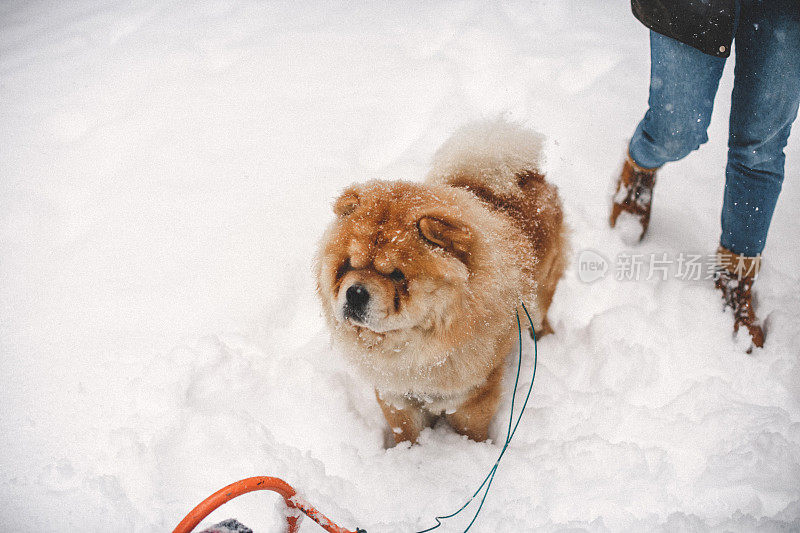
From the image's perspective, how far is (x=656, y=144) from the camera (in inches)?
79.7

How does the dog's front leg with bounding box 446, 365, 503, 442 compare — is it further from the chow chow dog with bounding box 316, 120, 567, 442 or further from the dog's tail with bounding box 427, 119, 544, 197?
the dog's tail with bounding box 427, 119, 544, 197

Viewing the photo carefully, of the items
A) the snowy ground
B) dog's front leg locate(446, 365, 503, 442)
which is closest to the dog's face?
dog's front leg locate(446, 365, 503, 442)

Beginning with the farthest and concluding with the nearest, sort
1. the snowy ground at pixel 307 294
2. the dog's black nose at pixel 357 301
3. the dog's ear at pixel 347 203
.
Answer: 1. the snowy ground at pixel 307 294
2. the dog's ear at pixel 347 203
3. the dog's black nose at pixel 357 301

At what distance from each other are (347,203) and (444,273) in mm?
381

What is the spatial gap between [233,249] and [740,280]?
2.55 m

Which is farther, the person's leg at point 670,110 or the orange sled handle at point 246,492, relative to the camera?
the person's leg at point 670,110

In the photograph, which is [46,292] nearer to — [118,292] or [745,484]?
[118,292]

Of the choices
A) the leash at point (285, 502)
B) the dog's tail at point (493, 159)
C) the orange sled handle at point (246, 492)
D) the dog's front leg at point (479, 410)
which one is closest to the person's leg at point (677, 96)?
the dog's tail at point (493, 159)

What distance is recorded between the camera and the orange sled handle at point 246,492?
0.94m

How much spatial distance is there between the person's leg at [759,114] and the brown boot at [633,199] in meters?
0.40

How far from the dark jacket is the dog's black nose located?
147 cm

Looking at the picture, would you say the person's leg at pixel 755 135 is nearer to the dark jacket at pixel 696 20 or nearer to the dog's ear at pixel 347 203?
the dark jacket at pixel 696 20

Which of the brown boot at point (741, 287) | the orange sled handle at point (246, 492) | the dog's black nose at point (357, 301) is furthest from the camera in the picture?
the brown boot at point (741, 287)

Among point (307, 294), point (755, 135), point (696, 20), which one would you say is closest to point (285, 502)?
point (307, 294)
